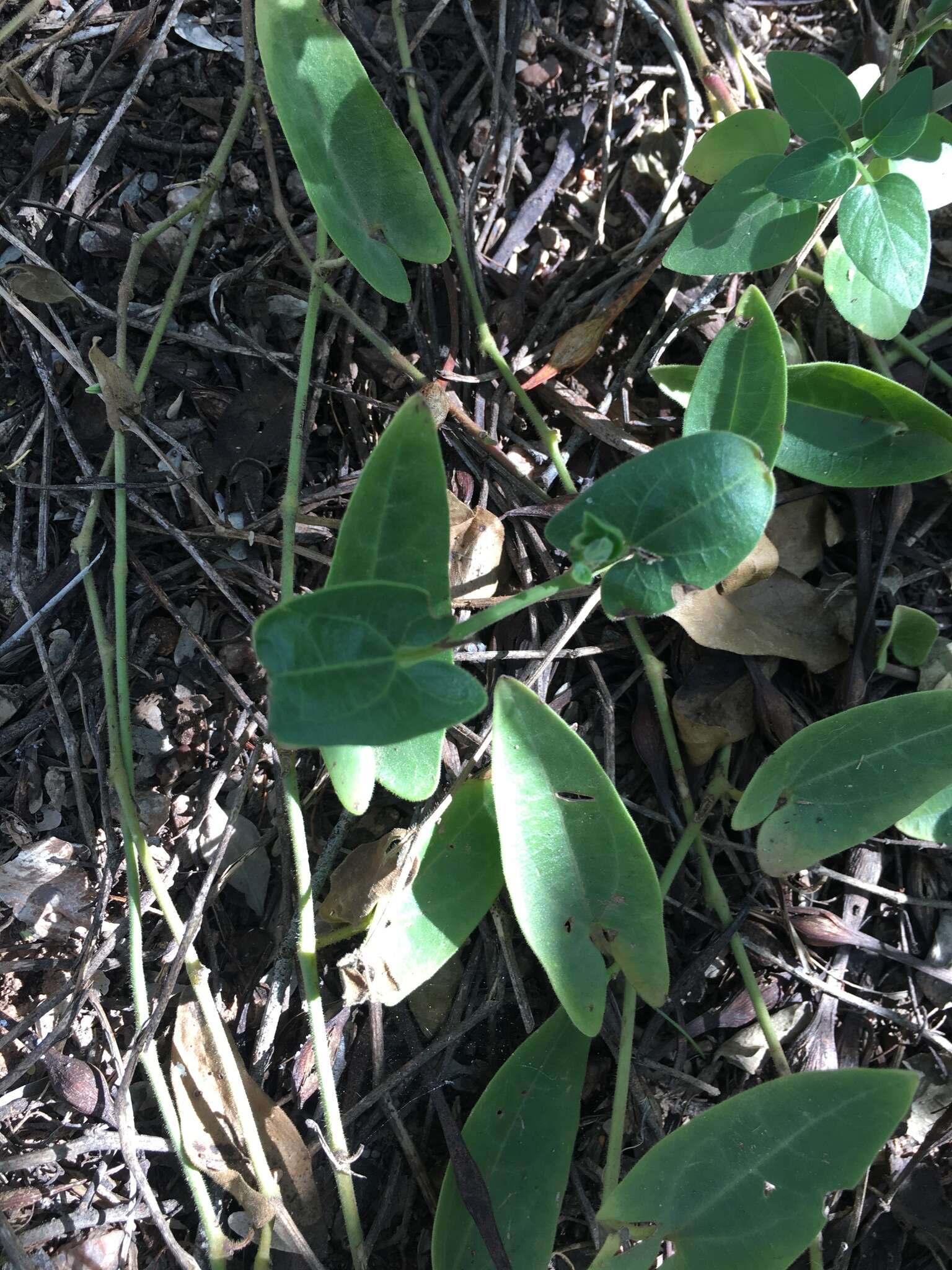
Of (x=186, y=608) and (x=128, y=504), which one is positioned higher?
(x=128, y=504)

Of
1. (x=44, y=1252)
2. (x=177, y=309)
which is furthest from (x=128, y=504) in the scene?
(x=44, y=1252)

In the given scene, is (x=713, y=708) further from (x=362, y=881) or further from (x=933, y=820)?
(x=362, y=881)

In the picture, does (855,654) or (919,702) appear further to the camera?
(855,654)

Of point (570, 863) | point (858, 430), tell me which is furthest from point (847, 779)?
point (858, 430)

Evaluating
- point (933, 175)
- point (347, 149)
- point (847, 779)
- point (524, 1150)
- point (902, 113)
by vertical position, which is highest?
point (347, 149)

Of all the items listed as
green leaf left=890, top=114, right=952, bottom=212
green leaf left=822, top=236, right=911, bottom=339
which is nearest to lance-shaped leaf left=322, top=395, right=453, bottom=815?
green leaf left=822, top=236, right=911, bottom=339

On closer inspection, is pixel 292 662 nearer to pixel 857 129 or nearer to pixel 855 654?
pixel 855 654
